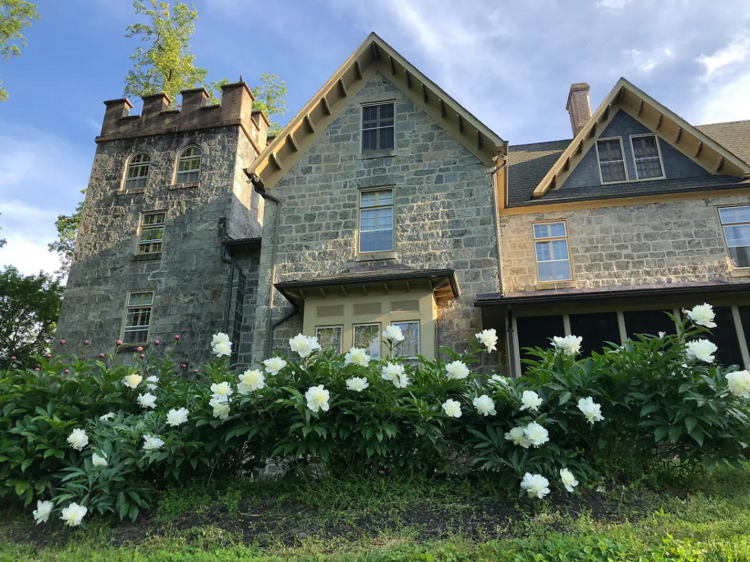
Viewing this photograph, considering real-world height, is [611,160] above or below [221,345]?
above

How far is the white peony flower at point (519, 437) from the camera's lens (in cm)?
671

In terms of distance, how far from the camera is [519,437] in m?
6.77

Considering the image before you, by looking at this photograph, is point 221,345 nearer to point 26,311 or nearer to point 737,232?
point 737,232

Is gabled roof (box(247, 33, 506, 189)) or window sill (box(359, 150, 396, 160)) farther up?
gabled roof (box(247, 33, 506, 189))

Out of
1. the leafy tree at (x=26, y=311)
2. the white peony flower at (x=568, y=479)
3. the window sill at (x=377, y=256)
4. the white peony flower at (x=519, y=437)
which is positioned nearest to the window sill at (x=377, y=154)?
the window sill at (x=377, y=256)

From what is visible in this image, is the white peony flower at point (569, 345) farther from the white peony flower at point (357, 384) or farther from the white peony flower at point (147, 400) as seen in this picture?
the white peony flower at point (147, 400)

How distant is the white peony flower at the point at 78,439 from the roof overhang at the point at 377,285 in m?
6.92

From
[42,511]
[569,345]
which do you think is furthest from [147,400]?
[569,345]

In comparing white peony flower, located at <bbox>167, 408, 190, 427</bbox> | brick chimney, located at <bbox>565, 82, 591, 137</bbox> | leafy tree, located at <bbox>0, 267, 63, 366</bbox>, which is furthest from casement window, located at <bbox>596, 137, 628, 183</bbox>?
leafy tree, located at <bbox>0, 267, 63, 366</bbox>

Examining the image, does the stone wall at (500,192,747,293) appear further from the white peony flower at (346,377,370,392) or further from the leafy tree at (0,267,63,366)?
the leafy tree at (0,267,63,366)

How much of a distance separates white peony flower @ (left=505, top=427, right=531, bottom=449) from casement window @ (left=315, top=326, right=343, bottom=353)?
7.36m

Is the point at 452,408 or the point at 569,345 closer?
the point at 452,408

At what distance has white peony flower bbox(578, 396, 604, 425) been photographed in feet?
21.3

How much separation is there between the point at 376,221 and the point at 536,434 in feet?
32.0
